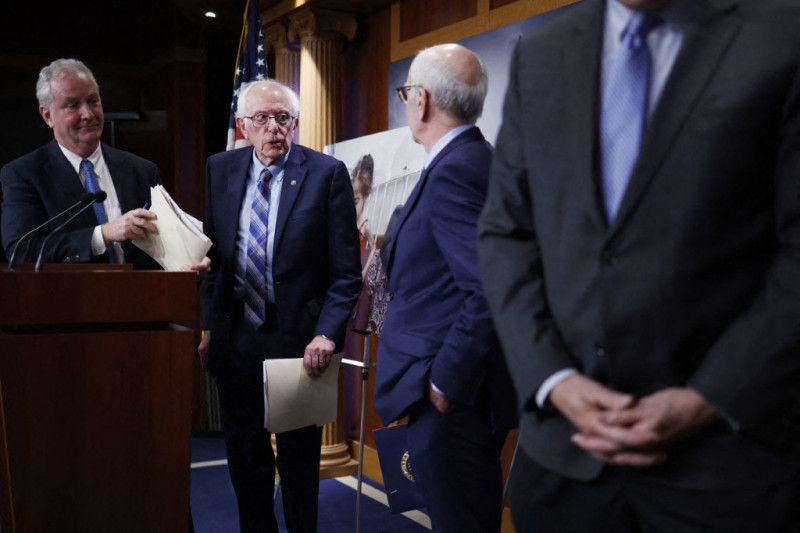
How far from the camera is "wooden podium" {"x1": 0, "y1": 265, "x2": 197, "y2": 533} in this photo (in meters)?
1.73

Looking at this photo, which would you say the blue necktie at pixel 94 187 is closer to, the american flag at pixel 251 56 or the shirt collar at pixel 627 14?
the american flag at pixel 251 56

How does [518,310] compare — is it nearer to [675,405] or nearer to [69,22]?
[675,405]

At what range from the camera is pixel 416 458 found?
187 cm

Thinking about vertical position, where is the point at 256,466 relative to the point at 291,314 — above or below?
below

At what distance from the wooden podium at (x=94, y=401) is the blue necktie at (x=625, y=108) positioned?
1.26 metres

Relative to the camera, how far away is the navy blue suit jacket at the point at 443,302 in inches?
68.8

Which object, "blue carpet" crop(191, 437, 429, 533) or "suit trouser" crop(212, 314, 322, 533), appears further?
"blue carpet" crop(191, 437, 429, 533)

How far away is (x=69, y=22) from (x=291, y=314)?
5743mm

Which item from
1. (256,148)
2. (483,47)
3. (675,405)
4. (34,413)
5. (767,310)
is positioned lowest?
(34,413)

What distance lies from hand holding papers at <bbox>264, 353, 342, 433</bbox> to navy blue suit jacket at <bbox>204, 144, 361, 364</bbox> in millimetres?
140

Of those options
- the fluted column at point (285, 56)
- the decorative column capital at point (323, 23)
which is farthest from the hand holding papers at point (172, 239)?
the fluted column at point (285, 56)

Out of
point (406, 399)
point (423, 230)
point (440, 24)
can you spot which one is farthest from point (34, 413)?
point (440, 24)

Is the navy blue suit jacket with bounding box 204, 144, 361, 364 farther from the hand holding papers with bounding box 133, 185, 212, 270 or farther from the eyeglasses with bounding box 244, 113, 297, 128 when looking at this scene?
the hand holding papers with bounding box 133, 185, 212, 270

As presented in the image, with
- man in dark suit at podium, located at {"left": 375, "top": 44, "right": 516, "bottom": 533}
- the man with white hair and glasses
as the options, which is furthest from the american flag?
man in dark suit at podium, located at {"left": 375, "top": 44, "right": 516, "bottom": 533}
